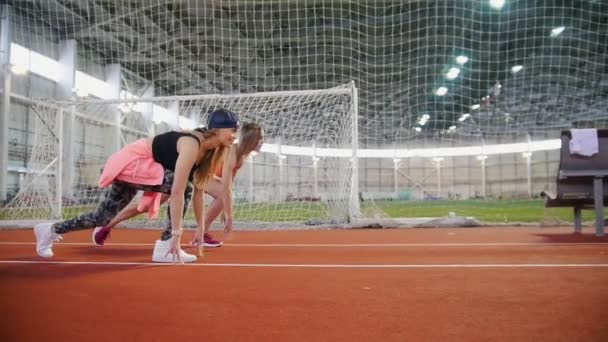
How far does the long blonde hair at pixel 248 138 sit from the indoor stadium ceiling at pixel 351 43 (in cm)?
999

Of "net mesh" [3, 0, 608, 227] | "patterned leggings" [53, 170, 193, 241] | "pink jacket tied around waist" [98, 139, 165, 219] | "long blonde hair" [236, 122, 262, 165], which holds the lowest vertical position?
"patterned leggings" [53, 170, 193, 241]

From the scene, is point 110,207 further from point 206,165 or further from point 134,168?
point 206,165

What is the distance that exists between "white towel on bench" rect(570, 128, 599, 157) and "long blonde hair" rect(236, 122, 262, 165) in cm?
413

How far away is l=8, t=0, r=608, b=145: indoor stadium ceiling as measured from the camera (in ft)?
54.3

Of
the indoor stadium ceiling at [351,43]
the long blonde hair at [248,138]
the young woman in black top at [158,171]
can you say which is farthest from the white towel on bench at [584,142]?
the indoor stadium ceiling at [351,43]

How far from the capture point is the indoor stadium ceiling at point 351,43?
16562 mm

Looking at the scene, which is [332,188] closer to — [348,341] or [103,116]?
[348,341]

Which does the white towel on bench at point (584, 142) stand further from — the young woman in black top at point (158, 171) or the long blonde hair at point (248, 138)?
the young woman in black top at point (158, 171)

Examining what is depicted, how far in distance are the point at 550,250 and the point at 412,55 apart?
57.9 feet

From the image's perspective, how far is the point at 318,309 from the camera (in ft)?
7.19

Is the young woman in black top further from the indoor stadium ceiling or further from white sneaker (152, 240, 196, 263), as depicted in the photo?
the indoor stadium ceiling

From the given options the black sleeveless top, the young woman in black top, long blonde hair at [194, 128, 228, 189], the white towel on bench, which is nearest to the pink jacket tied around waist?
the young woman in black top

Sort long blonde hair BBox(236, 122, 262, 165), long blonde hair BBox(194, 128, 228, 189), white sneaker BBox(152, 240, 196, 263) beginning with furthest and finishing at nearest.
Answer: long blonde hair BBox(236, 122, 262, 165) < white sneaker BBox(152, 240, 196, 263) < long blonde hair BBox(194, 128, 228, 189)

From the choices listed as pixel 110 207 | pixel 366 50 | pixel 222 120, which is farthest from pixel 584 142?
pixel 366 50
